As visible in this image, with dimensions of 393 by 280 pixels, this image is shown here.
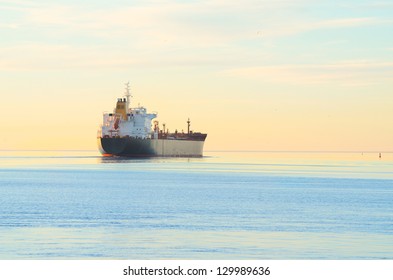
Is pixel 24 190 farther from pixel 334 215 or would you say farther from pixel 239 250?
pixel 239 250

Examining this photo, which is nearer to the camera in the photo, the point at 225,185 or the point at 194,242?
the point at 194,242

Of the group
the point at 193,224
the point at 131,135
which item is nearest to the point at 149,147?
the point at 131,135

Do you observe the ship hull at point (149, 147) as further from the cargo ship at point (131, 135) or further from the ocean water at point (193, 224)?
the ocean water at point (193, 224)

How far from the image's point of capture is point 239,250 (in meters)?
31.1

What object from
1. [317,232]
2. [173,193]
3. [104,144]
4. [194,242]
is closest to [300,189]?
[173,193]

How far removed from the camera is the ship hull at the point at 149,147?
492ft

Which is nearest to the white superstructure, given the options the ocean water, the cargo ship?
the cargo ship

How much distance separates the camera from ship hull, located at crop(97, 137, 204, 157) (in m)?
150

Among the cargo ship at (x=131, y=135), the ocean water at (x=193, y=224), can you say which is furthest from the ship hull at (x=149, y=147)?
the ocean water at (x=193, y=224)

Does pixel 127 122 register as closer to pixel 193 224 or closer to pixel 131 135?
pixel 131 135

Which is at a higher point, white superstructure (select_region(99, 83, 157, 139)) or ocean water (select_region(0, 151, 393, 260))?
white superstructure (select_region(99, 83, 157, 139))

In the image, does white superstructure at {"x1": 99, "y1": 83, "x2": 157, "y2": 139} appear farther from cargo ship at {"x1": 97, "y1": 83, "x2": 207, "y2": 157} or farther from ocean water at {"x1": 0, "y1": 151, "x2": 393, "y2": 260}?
ocean water at {"x1": 0, "y1": 151, "x2": 393, "y2": 260}

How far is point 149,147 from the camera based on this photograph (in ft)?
525
